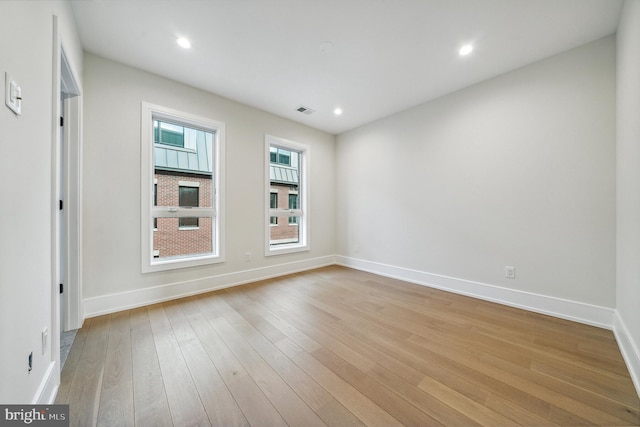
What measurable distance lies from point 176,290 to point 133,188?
1324 mm

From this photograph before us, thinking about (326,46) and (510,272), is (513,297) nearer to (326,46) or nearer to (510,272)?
(510,272)

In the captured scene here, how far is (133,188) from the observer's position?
2609 millimetres

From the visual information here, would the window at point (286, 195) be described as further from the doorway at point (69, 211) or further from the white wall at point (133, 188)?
the doorway at point (69, 211)

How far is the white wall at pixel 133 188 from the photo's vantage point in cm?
239

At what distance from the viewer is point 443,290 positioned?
3205 millimetres

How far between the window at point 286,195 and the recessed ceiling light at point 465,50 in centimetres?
266

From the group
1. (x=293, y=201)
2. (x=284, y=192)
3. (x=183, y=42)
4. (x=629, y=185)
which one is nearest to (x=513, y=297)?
(x=629, y=185)

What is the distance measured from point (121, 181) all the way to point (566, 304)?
16.1 feet

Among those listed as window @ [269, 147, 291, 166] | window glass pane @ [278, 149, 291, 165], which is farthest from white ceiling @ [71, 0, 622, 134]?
window glass pane @ [278, 149, 291, 165]

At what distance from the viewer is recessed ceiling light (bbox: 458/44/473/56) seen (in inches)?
90.2

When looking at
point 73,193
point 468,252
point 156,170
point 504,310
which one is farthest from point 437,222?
point 73,193

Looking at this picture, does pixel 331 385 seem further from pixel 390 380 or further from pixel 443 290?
pixel 443 290

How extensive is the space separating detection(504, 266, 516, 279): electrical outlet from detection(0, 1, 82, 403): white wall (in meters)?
3.85

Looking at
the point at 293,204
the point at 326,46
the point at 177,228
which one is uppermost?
the point at 326,46
